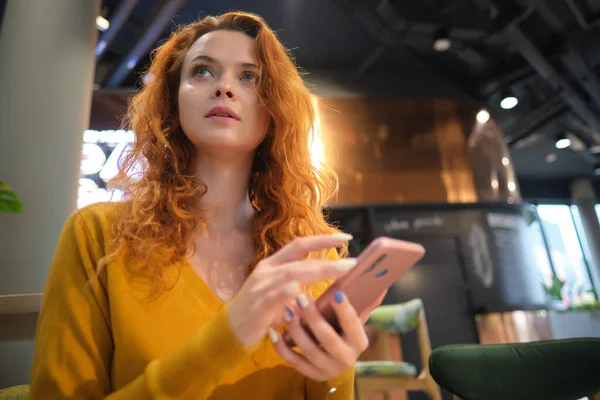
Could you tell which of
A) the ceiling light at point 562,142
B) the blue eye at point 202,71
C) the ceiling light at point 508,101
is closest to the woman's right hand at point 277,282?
the blue eye at point 202,71

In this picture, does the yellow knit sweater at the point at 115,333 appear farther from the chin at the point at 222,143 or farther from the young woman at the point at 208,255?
the chin at the point at 222,143

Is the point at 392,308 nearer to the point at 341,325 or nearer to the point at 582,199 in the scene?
the point at 341,325

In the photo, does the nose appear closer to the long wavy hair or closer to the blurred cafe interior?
the long wavy hair

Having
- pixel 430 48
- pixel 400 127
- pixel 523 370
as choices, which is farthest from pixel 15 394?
pixel 430 48

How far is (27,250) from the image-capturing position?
1.85 m

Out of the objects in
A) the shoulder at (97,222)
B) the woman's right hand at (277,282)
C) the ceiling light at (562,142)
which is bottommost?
the woman's right hand at (277,282)

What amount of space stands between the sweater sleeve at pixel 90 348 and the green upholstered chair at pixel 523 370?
603 mm

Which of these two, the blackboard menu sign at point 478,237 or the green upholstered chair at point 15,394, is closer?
the green upholstered chair at point 15,394

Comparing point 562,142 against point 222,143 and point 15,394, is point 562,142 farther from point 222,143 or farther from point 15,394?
point 15,394

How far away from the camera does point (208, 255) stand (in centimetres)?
91

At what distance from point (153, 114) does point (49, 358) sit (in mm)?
594

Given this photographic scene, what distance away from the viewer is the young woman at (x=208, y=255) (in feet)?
1.85

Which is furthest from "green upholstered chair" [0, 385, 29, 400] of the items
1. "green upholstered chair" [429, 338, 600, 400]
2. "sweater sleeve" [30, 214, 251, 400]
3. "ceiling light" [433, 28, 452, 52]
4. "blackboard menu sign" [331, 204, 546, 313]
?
"ceiling light" [433, 28, 452, 52]

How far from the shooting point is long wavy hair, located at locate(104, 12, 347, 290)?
3.04 feet
